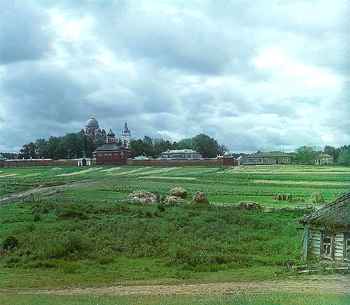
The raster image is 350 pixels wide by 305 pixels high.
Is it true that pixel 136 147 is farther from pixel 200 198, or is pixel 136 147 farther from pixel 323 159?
pixel 323 159

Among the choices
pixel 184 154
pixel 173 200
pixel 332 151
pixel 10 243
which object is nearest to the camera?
pixel 10 243

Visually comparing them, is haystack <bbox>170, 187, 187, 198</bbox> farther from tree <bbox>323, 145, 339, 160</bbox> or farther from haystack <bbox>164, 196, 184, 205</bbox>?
tree <bbox>323, 145, 339, 160</bbox>

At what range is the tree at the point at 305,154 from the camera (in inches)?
893

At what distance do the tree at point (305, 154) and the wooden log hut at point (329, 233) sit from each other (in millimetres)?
10354

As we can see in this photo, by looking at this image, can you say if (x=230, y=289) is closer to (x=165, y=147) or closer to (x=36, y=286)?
(x=36, y=286)

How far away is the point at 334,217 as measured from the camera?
1177 cm

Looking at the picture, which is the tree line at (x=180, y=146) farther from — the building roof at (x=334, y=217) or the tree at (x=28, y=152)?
the building roof at (x=334, y=217)

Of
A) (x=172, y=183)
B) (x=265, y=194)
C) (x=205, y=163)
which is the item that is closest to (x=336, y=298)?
(x=265, y=194)

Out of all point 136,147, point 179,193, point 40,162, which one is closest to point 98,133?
point 136,147

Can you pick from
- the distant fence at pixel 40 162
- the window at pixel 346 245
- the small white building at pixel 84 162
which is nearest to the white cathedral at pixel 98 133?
the small white building at pixel 84 162

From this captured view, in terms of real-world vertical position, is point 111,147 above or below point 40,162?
above

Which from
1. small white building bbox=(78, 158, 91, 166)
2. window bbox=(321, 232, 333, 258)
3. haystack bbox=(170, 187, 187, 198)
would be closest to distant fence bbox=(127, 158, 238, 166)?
small white building bbox=(78, 158, 91, 166)

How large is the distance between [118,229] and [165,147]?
17.3 meters

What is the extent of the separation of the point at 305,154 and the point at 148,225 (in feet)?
39.4
